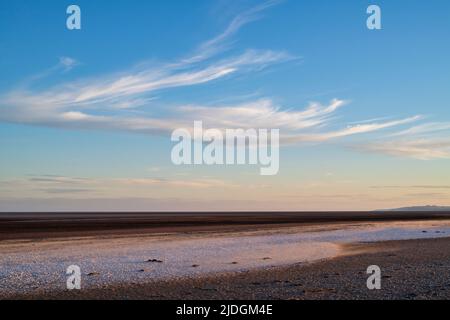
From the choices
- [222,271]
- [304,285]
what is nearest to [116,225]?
[222,271]

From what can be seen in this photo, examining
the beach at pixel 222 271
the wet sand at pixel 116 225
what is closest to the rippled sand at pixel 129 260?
the beach at pixel 222 271

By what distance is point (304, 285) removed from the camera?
814 inches

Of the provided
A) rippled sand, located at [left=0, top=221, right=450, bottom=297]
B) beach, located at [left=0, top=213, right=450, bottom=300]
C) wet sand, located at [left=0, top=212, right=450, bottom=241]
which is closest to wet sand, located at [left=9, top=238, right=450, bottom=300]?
beach, located at [left=0, top=213, right=450, bottom=300]

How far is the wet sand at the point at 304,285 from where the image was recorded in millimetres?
18609

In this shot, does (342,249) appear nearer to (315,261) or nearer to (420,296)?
(315,261)

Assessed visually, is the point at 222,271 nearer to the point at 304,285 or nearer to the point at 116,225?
the point at 304,285

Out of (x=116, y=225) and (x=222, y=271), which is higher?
(x=222, y=271)

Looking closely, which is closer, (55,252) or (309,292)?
(309,292)

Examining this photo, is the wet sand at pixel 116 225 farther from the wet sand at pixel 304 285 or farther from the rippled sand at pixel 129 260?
the wet sand at pixel 304 285
